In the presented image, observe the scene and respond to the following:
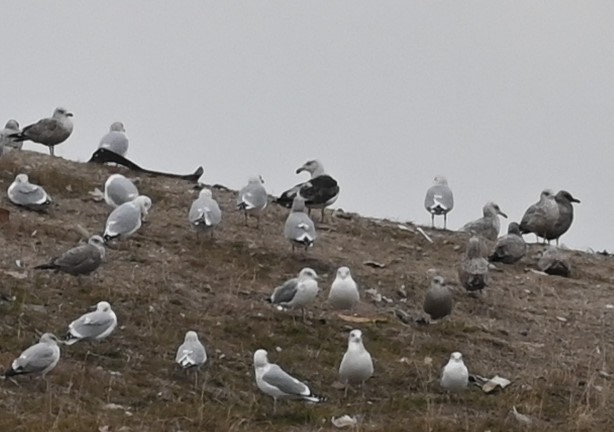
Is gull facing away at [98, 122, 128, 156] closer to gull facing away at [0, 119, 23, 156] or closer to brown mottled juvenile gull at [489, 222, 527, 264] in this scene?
gull facing away at [0, 119, 23, 156]

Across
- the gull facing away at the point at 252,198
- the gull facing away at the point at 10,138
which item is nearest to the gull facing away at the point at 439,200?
the gull facing away at the point at 252,198

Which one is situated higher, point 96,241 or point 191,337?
point 96,241

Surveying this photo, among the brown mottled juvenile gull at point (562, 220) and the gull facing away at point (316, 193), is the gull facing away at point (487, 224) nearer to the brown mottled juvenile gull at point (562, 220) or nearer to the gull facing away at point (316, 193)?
the brown mottled juvenile gull at point (562, 220)

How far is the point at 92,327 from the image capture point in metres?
14.3

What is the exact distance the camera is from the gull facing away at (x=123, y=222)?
17969 millimetres

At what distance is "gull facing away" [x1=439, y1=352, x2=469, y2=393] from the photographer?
14539mm

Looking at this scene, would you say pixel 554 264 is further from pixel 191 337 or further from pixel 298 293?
pixel 191 337

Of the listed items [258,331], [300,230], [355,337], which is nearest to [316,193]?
[300,230]

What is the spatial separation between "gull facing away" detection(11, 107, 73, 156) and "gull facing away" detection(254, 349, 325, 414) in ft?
40.8

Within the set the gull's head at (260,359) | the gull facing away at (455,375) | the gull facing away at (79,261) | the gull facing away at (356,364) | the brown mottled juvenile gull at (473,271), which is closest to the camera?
the gull's head at (260,359)

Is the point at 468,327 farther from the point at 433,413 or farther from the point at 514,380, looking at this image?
the point at 433,413

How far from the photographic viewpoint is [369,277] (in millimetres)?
19281

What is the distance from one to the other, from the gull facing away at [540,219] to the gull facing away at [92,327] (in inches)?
439

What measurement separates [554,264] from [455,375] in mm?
7419
